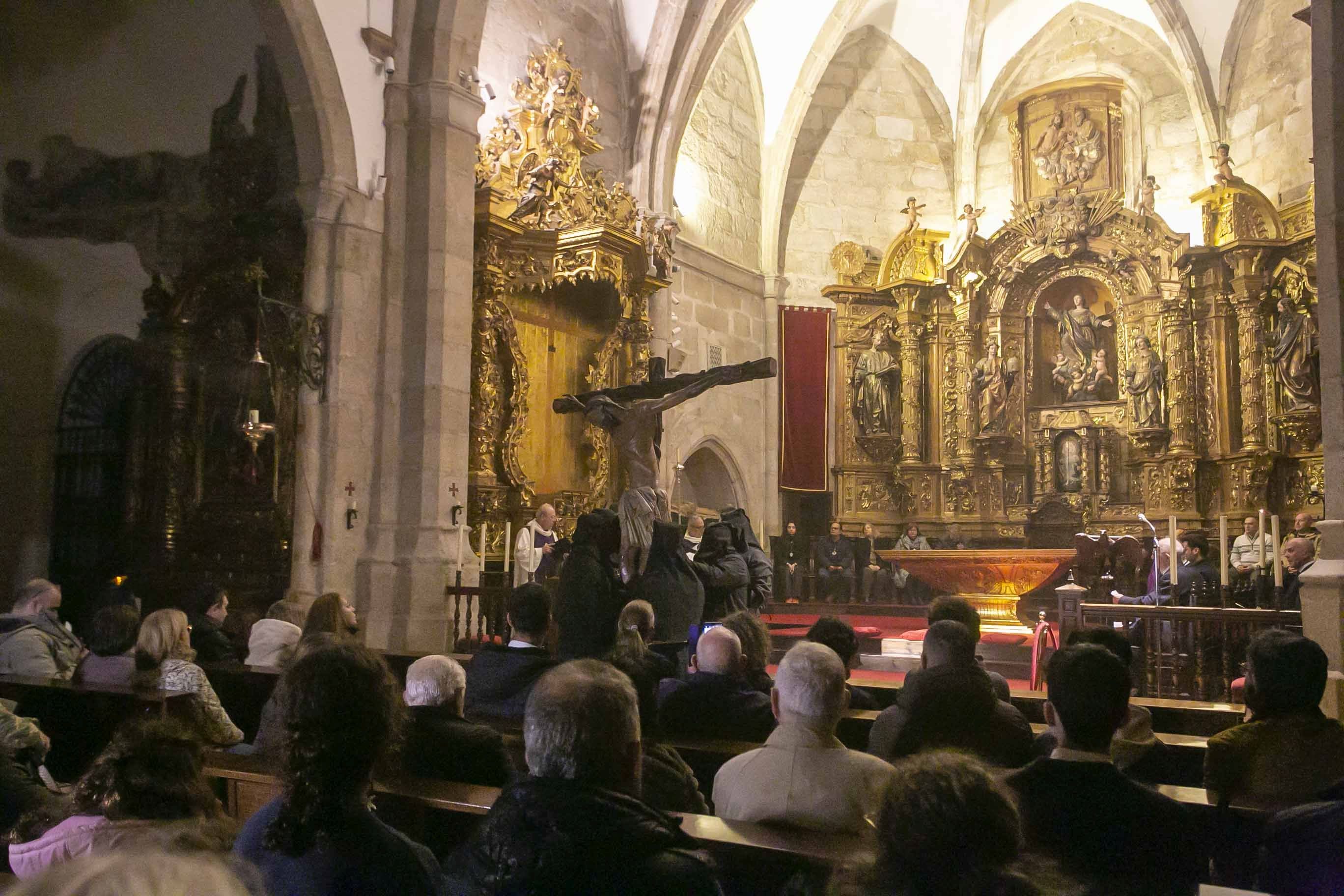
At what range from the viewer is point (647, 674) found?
393 centimetres

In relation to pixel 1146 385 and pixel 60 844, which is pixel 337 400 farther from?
pixel 1146 385

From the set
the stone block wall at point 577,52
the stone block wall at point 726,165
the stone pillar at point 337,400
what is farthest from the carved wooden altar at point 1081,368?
the stone pillar at point 337,400

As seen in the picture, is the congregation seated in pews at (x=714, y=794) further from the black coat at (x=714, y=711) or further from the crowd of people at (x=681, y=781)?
the black coat at (x=714, y=711)

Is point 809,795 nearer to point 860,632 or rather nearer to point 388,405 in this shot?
point 388,405

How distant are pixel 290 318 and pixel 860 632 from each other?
6.49m

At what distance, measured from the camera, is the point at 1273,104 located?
54.5 ft

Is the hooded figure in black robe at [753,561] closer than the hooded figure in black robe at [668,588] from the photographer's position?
No

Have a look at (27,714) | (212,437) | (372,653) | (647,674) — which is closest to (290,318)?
(212,437)

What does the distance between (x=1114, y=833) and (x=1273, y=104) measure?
17.2 m

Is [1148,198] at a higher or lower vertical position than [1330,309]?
higher

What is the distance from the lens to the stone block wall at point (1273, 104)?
1611 cm

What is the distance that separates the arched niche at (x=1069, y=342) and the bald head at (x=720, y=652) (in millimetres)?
15086

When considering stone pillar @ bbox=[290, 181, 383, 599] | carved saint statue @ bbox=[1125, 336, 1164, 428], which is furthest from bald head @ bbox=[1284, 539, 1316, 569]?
carved saint statue @ bbox=[1125, 336, 1164, 428]

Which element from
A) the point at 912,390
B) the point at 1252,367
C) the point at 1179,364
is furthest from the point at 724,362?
the point at 1252,367
